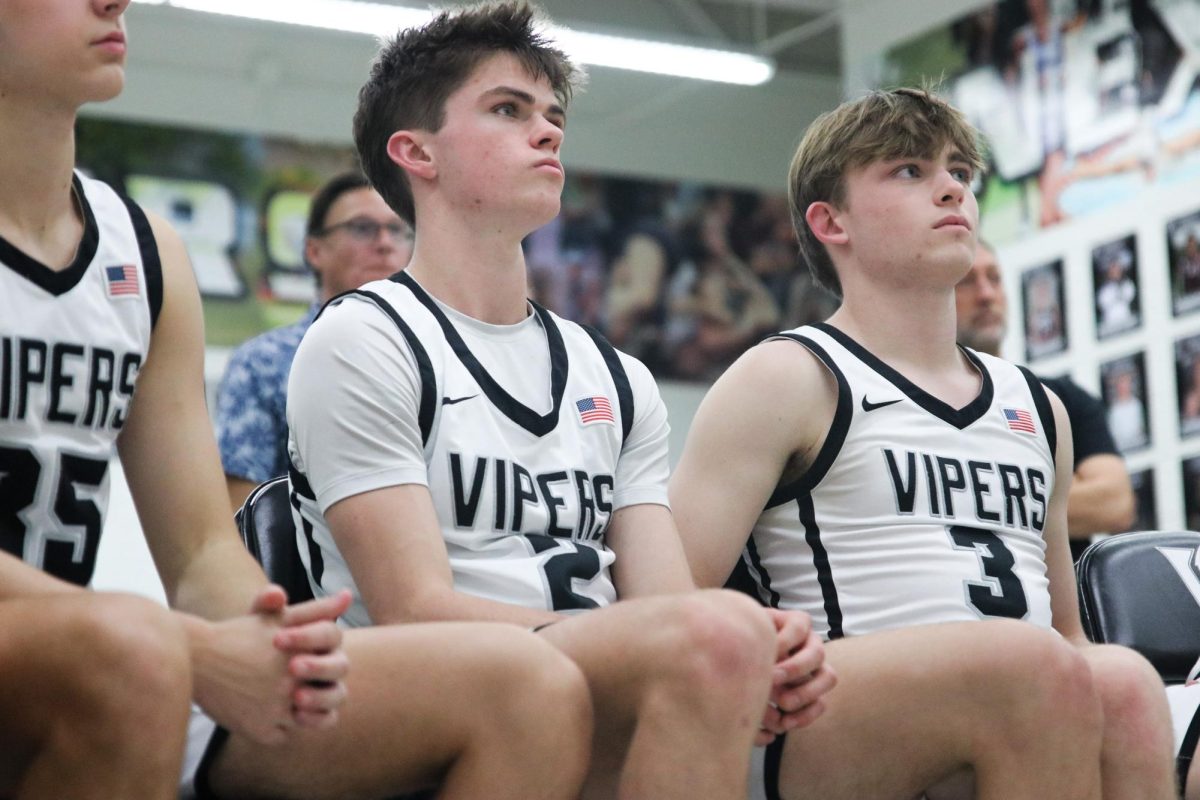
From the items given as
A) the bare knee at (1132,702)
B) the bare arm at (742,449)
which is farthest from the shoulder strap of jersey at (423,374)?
the bare knee at (1132,702)

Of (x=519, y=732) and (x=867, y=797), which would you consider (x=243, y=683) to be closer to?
(x=519, y=732)

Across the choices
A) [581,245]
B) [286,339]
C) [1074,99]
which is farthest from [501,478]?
[581,245]

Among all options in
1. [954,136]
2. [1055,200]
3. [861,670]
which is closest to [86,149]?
[1055,200]

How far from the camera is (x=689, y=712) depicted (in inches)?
84.4

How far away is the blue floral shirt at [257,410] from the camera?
4.11 metres

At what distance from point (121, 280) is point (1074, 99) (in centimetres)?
679

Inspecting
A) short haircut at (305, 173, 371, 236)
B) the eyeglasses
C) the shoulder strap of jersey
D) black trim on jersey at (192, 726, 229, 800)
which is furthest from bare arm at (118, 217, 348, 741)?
short haircut at (305, 173, 371, 236)

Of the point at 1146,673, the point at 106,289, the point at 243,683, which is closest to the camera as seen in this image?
the point at 243,683

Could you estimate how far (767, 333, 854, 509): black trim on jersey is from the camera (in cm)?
302

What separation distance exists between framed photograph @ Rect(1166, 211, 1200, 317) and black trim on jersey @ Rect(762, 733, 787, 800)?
19.1 ft

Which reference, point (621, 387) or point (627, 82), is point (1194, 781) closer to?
point (621, 387)

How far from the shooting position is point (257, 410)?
4195 mm

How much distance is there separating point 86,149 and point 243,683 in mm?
8657

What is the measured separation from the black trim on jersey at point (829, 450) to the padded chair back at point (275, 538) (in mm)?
856
